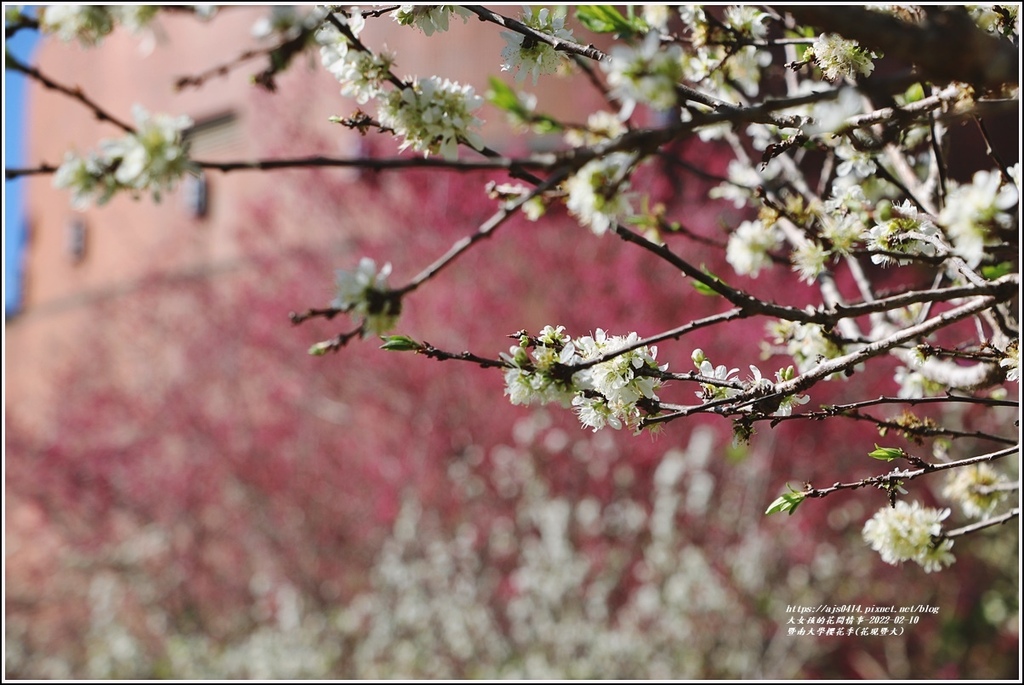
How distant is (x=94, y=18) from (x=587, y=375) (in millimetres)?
840

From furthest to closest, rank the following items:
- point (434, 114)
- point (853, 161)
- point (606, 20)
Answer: point (853, 161) → point (606, 20) → point (434, 114)

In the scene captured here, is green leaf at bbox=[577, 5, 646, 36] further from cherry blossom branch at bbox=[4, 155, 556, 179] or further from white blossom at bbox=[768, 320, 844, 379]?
white blossom at bbox=[768, 320, 844, 379]

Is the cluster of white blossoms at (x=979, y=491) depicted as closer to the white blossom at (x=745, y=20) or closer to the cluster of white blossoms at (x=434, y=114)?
the white blossom at (x=745, y=20)

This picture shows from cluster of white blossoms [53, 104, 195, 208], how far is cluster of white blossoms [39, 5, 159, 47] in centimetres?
11

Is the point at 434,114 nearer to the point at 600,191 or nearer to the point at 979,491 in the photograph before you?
the point at 600,191

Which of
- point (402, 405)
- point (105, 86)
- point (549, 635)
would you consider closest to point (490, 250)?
point (402, 405)

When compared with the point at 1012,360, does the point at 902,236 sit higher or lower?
higher

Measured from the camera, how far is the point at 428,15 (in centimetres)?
122

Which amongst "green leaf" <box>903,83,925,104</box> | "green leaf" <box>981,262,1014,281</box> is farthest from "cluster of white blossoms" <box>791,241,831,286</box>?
"green leaf" <box>903,83,925,104</box>

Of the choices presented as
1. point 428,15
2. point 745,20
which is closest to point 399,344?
point 428,15

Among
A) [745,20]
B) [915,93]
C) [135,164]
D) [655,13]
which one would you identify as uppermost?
[655,13]

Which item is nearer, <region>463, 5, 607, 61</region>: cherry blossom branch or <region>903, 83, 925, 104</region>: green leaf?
<region>463, 5, 607, 61</region>: cherry blossom branch

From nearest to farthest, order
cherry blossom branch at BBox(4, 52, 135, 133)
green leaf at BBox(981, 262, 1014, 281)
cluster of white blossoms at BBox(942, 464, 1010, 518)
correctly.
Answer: cherry blossom branch at BBox(4, 52, 135, 133) → green leaf at BBox(981, 262, 1014, 281) → cluster of white blossoms at BBox(942, 464, 1010, 518)

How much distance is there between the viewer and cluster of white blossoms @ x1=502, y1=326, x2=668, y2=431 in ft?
3.86
